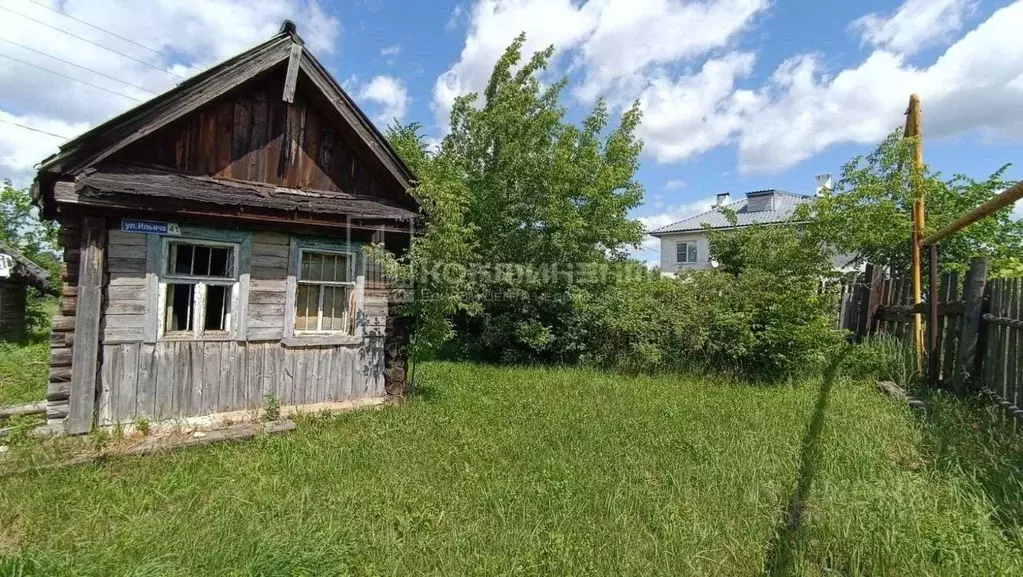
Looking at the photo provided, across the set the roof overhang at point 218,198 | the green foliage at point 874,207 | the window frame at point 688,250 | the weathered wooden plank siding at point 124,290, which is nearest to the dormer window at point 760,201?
the window frame at point 688,250

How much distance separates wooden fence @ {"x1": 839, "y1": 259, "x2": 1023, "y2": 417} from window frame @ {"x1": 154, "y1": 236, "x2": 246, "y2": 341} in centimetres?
919

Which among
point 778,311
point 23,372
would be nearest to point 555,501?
point 778,311

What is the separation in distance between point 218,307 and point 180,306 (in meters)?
0.43

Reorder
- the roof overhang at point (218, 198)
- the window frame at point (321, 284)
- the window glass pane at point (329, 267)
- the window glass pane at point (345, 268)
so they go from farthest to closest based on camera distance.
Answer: the window glass pane at point (345, 268) → the window glass pane at point (329, 267) → the window frame at point (321, 284) → the roof overhang at point (218, 198)

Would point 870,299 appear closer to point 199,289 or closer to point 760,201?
point 199,289

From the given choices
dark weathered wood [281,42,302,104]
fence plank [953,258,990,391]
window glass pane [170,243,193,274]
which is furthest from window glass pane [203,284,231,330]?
fence plank [953,258,990,391]

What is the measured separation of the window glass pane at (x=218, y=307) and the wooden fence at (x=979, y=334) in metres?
9.29

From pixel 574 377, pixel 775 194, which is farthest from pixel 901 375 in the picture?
pixel 775 194

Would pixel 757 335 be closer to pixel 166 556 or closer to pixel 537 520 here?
pixel 537 520

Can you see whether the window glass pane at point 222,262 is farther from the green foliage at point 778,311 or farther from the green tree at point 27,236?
the green tree at point 27,236

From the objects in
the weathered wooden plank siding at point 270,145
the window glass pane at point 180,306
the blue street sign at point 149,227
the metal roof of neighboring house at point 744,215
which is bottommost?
the window glass pane at point 180,306

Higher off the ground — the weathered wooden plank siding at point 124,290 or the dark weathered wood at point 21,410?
the weathered wooden plank siding at point 124,290

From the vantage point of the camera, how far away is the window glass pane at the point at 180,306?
636 centimetres

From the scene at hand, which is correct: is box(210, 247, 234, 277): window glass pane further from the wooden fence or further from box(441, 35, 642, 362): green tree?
the wooden fence
